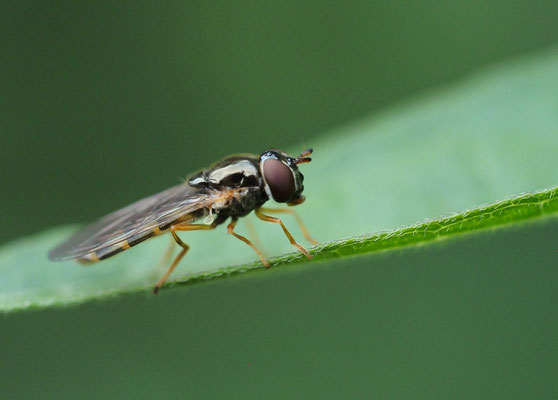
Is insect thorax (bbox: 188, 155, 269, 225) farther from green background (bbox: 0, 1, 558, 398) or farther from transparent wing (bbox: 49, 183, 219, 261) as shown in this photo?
green background (bbox: 0, 1, 558, 398)

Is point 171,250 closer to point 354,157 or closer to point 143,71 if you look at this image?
point 354,157

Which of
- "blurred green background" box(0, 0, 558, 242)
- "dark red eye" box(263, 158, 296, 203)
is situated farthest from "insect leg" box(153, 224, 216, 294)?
"blurred green background" box(0, 0, 558, 242)

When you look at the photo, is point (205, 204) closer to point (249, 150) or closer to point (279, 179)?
point (279, 179)

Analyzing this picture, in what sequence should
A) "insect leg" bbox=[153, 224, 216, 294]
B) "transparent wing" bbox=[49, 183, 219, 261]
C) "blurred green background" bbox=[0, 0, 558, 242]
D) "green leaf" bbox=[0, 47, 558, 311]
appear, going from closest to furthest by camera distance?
"green leaf" bbox=[0, 47, 558, 311], "insect leg" bbox=[153, 224, 216, 294], "transparent wing" bbox=[49, 183, 219, 261], "blurred green background" bbox=[0, 0, 558, 242]

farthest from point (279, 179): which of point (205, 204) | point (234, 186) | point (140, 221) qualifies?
point (140, 221)

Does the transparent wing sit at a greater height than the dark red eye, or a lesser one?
greater
